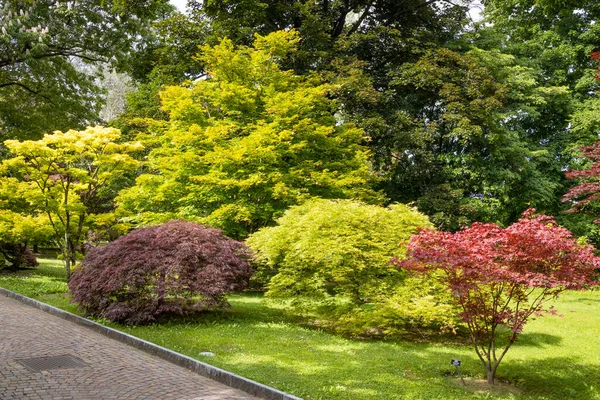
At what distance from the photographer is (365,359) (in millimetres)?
7664

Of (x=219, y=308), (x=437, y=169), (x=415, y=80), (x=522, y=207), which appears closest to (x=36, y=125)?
(x=219, y=308)

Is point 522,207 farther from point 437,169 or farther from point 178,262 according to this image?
point 178,262

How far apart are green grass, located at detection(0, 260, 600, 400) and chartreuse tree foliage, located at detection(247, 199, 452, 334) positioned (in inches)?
25.4

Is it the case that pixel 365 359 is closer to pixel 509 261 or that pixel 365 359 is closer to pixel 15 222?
pixel 509 261

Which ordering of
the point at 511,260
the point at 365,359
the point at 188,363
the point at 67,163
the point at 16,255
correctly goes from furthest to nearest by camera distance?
the point at 16,255 < the point at 67,163 < the point at 365,359 < the point at 188,363 < the point at 511,260

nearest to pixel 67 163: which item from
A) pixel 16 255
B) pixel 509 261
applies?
pixel 16 255

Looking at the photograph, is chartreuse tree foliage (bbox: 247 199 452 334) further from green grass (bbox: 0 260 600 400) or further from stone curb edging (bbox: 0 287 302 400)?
stone curb edging (bbox: 0 287 302 400)

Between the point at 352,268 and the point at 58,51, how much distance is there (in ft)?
52.7

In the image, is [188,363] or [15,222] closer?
[188,363]

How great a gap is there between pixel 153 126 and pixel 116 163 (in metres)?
3.71

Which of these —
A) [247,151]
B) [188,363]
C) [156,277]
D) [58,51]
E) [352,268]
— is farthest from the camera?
[58,51]

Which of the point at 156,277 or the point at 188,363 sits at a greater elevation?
the point at 156,277

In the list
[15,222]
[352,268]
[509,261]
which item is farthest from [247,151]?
[15,222]

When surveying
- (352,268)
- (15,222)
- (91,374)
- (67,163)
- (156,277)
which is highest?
(67,163)
